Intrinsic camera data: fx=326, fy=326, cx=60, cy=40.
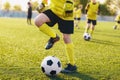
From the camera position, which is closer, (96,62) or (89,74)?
→ (89,74)

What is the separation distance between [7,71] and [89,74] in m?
1.61

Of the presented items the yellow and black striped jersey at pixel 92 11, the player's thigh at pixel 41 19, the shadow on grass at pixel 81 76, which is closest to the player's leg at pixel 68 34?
the shadow on grass at pixel 81 76

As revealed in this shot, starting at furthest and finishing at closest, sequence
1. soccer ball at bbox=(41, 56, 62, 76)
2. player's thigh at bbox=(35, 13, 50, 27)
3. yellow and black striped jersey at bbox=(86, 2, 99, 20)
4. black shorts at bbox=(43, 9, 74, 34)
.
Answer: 1. yellow and black striped jersey at bbox=(86, 2, 99, 20)
2. black shorts at bbox=(43, 9, 74, 34)
3. player's thigh at bbox=(35, 13, 50, 27)
4. soccer ball at bbox=(41, 56, 62, 76)

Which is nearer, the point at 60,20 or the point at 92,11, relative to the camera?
the point at 60,20

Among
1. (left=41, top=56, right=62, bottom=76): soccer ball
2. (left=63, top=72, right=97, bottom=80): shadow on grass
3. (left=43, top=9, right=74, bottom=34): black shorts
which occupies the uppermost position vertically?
(left=43, top=9, right=74, bottom=34): black shorts

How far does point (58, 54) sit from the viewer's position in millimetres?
9133

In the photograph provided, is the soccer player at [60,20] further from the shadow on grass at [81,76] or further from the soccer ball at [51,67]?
the soccer ball at [51,67]

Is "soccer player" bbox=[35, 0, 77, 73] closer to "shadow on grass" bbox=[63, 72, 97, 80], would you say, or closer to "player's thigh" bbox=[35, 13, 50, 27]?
"player's thigh" bbox=[35, 13, 50, 27]

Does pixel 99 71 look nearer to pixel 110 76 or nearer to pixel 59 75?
pixel 110 76

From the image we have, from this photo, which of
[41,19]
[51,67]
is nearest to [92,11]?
[41,19]

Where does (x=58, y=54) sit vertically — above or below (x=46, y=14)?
below

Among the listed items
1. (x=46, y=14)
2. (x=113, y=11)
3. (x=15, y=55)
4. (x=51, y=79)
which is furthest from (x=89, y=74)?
(x=113, y=11)

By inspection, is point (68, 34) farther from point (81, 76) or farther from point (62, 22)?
point (81, 76)

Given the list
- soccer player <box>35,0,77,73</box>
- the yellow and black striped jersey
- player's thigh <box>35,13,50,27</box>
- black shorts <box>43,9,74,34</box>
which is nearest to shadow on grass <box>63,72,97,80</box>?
soccer player <box>35,0,77,73</box>
